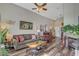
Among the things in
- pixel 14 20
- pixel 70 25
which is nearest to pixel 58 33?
pixel 70 25

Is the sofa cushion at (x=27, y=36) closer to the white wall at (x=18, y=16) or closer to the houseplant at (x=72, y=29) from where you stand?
the white wall at (x=18, y=16)

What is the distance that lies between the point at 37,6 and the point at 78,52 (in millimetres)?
796

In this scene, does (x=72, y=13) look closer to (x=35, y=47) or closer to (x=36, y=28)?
(x=36, y=28)

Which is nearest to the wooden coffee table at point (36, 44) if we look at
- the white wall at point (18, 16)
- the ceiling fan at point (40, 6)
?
the white wall at point (18, 16)

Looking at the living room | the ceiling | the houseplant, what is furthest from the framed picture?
the houseplant

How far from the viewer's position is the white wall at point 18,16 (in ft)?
9.36

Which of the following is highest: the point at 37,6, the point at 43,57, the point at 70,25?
the point at 37,6

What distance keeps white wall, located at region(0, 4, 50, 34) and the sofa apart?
0.17 feet

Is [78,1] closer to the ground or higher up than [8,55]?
higher up

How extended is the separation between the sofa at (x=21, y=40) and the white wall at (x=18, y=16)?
0.17ft

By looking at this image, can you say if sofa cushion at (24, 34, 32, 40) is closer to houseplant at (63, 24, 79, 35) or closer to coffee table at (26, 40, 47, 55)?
coffee table at (26, 40, 47, 55)

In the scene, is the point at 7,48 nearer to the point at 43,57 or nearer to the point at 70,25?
the point at 43,57

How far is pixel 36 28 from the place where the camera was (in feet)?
9.59

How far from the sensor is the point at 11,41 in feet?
9.47
